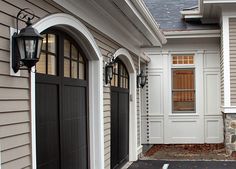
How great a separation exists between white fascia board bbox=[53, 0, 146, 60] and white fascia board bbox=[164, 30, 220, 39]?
2821 millimetres

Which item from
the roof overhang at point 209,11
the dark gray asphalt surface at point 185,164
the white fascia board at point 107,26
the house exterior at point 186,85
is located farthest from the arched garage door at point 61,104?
the house exterior at point 186,85

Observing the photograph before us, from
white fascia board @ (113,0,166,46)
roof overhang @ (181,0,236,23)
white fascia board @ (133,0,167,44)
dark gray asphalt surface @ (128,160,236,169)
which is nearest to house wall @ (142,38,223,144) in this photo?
roof overhang @ (181,0,236,23)

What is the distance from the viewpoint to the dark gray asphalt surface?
1040cm

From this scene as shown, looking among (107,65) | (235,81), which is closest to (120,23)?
(107,65)

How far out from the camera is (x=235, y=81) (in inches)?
474

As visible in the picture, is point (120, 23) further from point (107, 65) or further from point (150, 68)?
point (150, 68)

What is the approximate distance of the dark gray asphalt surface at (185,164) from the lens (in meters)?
10.4

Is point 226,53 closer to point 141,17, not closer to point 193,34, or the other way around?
point 193,34

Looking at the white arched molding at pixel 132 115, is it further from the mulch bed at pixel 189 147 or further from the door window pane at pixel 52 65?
the door window pane at pixel 52 65

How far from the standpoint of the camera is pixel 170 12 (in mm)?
16391

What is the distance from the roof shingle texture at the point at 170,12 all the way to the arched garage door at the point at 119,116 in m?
4.70

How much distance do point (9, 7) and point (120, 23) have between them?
4.87 m

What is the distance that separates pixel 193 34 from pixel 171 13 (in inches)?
82.7

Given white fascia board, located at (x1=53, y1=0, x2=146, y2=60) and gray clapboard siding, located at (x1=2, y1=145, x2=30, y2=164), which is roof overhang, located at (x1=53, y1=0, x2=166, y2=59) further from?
gray clapboard siding, located at (x1=2, y1=145, x2=30, y2=164)
